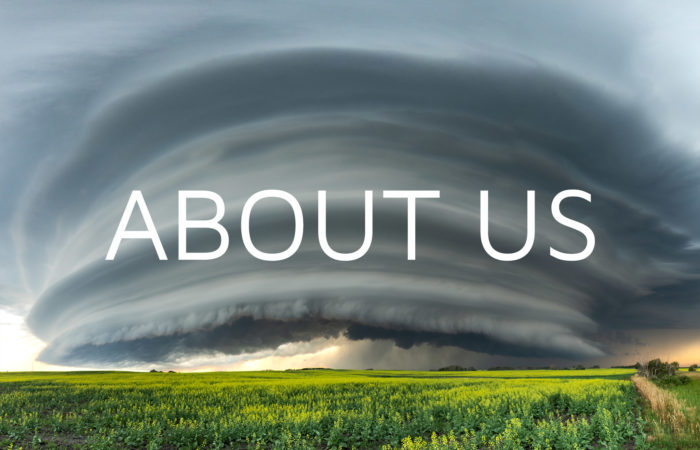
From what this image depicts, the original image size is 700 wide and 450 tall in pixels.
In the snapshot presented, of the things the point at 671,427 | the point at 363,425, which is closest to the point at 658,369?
the point at 671,427

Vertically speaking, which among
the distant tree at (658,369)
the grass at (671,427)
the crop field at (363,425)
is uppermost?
the grass at (671,427)

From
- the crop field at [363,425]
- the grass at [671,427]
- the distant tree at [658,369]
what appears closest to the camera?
the grass at [671,427]

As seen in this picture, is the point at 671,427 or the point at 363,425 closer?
the point at 671,427

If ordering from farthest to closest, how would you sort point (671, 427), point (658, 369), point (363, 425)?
point (658, 369)
point (363, 425)
point (671, 427)

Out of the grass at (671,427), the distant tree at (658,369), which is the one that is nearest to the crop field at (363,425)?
the grass at (671,427)

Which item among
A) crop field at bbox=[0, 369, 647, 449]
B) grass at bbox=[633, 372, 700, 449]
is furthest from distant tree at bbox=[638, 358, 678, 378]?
grass at bbox=[633, 372, 700, 449]

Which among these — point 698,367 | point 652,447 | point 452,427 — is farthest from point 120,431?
Answer: point 698,367

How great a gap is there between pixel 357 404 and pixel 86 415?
17.4m

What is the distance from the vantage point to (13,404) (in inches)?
1644

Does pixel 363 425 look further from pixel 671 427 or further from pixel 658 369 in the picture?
pixel 658 369

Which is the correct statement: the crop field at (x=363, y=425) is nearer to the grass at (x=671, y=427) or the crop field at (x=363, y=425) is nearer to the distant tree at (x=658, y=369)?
the grass at (x=671, y=427)

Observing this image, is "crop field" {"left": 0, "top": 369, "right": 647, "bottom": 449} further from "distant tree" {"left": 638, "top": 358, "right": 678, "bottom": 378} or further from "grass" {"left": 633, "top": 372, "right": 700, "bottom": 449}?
"distant tree" {"left": 638, "top": 358, "right": 678, "bottom": 378}

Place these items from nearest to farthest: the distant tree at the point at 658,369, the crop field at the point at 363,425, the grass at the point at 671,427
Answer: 1. the grass at the point at 671,427
2. the crop field at the point at 363,425
3. the distant tree at the point at 658,369

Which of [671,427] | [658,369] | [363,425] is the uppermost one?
[671,427]
